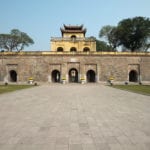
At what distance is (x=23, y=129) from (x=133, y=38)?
4465 centimetres

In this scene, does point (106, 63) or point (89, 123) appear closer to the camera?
point (89, 123)

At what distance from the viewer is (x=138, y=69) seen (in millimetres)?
37094

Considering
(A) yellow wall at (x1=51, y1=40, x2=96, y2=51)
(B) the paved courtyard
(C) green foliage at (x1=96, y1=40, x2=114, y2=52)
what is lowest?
(B) the paved courtyard

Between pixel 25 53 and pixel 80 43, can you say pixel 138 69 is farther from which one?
pixel 25 53

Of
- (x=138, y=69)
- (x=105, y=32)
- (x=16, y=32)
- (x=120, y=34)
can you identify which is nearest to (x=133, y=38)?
(x=120, y=34)

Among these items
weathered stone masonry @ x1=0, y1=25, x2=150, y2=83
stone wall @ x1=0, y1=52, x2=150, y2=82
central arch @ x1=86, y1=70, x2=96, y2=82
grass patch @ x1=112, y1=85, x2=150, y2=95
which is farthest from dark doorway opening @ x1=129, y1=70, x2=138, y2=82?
grass patch @ x1=112, y1=85, x2=150, y2=95

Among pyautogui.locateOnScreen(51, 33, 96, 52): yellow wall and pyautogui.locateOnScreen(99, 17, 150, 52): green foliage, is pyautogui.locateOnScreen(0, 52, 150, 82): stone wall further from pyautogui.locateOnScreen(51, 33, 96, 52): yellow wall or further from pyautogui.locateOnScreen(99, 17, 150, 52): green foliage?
pyautogui.locateOnScreen(99, 17, 150, 52): green foliage

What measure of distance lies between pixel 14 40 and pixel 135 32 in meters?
28.7

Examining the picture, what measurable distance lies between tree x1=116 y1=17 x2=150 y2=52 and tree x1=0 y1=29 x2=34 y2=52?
23.1 m

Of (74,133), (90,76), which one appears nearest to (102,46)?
(90,76)

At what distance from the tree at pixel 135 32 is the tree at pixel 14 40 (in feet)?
75.7

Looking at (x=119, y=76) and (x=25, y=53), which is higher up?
(x=25, y=53)

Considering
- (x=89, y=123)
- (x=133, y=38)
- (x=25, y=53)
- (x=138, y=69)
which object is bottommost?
(x=89, y=123)

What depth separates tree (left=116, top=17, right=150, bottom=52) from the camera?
149ft
